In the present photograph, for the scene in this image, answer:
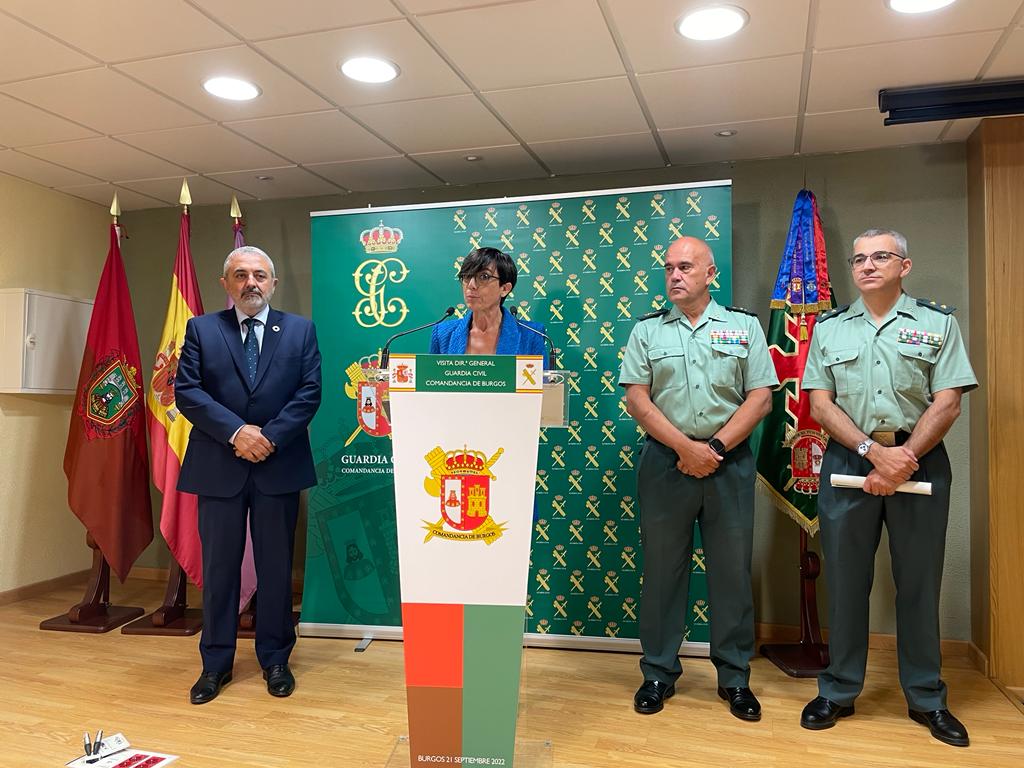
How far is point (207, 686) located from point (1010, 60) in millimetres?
4109

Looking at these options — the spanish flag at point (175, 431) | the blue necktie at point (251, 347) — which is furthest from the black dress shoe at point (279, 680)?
the blue necktie at point (251, 347)

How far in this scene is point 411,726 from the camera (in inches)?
92.5

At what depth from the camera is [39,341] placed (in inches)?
182

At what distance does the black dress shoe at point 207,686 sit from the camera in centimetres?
316

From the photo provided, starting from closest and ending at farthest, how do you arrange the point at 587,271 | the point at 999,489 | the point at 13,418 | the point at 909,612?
the point at 909,612 < the point at 999,489 < the point at 587,271 < the point at 13,418

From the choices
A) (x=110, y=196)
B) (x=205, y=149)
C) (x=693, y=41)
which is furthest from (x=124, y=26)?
(x=110, y=196)

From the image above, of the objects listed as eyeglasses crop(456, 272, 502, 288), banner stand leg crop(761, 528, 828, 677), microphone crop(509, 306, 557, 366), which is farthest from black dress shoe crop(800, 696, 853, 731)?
eyeglasses crop(456, 272, 502, 288)

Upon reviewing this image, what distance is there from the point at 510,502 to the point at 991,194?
2817mm

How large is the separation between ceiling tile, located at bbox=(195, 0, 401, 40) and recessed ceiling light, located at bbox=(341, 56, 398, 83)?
0.95 feet

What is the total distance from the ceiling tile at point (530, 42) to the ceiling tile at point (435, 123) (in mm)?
262

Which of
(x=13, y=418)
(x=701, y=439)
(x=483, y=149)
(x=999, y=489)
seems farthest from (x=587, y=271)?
(x=13, y=418)

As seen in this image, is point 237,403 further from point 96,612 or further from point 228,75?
point 96,612

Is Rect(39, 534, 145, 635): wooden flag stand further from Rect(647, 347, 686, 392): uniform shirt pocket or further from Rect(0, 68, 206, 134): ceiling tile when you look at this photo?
Rect(647, 347, 686, 392): uniform shirt pocket

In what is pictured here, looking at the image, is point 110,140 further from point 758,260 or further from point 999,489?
point 999,489
